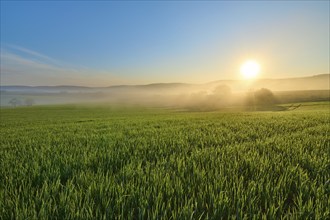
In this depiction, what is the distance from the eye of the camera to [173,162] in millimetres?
3441

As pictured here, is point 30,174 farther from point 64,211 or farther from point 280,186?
point 280,186

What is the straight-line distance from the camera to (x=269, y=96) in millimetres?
94750

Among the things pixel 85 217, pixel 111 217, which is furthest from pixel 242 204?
pixel 85 217

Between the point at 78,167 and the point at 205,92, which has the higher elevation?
the point at 205,92

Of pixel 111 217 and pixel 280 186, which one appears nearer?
pixel 111 217

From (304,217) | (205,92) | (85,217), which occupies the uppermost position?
(205,92)

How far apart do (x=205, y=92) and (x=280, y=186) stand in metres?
125

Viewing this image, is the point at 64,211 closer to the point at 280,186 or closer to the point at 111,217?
the point at 111,217

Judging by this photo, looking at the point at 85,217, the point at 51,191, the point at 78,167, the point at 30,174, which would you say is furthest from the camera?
the point at 78,167

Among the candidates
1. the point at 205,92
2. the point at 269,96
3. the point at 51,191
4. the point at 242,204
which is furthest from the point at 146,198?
the point at 205,92

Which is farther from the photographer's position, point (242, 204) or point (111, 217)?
point (242, 204)

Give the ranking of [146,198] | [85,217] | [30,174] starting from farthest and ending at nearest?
1. [30,174]
2. [146,198]
3. [85,217]

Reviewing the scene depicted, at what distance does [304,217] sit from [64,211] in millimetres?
2219

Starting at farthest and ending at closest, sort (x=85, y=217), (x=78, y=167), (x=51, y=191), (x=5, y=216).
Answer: (x=78, y=167)
(x=51, y=191)
(x=5, y=216)
(x=85, y=217)
